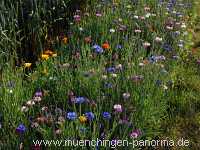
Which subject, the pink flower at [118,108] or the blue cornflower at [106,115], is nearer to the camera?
the blue cornflower at [106,115]

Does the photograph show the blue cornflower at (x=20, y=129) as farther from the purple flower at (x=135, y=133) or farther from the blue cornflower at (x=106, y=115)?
the purple flower at (x=135, y=133)

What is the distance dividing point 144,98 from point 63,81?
0.73 m

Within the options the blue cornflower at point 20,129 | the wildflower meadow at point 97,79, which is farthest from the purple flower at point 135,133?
the blue cornflower at point 20,129

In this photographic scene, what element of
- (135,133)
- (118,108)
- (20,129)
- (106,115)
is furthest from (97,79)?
(20,129)

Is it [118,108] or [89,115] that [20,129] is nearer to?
[89,115]

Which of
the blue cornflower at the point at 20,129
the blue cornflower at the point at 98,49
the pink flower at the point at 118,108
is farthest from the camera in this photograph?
the blue cornflower at the point at 98,49

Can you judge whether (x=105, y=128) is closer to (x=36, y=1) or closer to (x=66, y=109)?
(x=66, y=109)

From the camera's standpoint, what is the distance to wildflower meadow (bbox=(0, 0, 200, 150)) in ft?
11.5

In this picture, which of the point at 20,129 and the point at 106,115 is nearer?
the point at 20,129

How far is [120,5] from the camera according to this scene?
6.34 meters

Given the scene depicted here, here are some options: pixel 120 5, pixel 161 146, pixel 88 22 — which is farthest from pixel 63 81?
pixel 120 5

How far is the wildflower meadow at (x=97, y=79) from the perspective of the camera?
350cm

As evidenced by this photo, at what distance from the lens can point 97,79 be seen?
13.1ft

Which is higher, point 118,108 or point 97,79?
point 97,79
